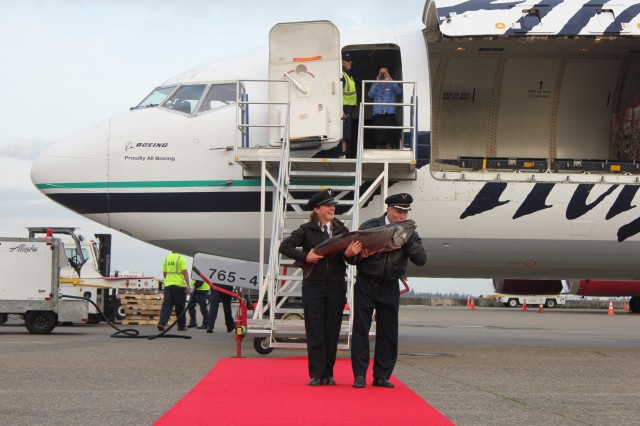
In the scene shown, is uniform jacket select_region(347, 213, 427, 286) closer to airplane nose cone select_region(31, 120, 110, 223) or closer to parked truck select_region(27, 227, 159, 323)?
airplane nose cone select_region(31, 120, 110, 223)

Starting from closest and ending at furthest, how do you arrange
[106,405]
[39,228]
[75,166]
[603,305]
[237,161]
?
[106,405], [237,161], [75,166], [39,228], [603,305]

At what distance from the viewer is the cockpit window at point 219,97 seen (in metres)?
14.2

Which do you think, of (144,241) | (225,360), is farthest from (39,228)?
(225,360)

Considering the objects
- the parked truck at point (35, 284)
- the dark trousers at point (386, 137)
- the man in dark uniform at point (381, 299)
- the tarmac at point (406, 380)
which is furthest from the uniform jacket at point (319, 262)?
the parked truck at point (35, 284)

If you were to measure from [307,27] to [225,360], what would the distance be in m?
A: 4.78

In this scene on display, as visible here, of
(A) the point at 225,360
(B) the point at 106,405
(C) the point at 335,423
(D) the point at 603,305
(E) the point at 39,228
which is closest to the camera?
(C) the point at 335,423

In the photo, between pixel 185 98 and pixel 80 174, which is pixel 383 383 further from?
pixel 185 98

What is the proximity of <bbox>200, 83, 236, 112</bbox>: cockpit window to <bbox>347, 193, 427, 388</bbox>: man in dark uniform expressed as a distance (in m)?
6.05

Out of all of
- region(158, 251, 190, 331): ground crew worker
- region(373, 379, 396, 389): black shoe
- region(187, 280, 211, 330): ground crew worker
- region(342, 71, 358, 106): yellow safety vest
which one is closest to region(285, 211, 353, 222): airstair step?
region(342, 71, 358, 106): yellow safety vest

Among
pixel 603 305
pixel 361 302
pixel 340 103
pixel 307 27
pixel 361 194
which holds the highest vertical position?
pixel 307 27

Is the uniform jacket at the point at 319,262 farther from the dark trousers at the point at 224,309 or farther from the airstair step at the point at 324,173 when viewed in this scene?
the dark trousers at the point at 224,309

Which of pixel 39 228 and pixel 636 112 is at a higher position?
pixel 636 112

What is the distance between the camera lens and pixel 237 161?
13.0m

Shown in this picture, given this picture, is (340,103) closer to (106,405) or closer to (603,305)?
(106,405)
